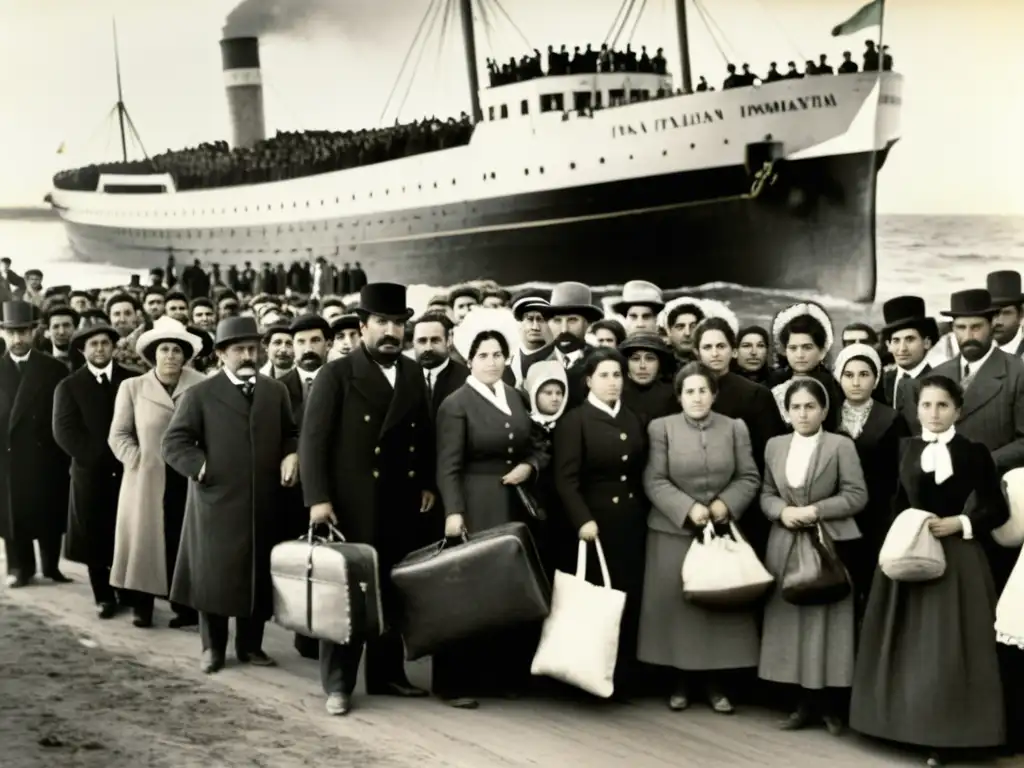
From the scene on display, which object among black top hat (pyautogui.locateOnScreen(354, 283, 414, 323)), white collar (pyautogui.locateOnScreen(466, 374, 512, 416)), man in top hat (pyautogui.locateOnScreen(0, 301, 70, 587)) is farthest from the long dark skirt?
man in top hat (pyautogui.locateOnScreen(0, 301, 70, 587))

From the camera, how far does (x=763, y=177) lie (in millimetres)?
6281

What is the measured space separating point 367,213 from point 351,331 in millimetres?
1985

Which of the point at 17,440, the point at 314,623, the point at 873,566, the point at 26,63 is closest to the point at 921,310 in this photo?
the point at 873,566

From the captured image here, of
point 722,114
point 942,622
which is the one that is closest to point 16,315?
point 722,114

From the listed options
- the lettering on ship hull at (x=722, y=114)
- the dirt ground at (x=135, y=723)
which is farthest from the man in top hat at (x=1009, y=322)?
the dirt ground at (x=135, y=723)

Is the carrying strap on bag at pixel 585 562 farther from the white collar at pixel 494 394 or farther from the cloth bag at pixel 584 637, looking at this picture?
the white collar at pixel 494 394

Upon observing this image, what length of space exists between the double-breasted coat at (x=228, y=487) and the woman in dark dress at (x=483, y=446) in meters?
0.76

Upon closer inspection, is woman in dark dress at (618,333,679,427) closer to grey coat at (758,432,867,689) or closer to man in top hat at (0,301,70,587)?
grey coat at (758,432,867,689)

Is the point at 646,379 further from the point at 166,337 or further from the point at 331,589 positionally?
the point at 166,337

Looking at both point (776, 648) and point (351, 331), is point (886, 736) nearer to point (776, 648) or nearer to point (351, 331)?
point (776, 648)

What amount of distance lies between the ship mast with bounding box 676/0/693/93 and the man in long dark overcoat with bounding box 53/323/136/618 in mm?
3161

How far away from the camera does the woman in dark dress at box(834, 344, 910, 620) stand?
3689 millimetres

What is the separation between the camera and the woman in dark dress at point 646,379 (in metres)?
3.97

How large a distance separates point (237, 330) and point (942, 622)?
Result: 255cm
